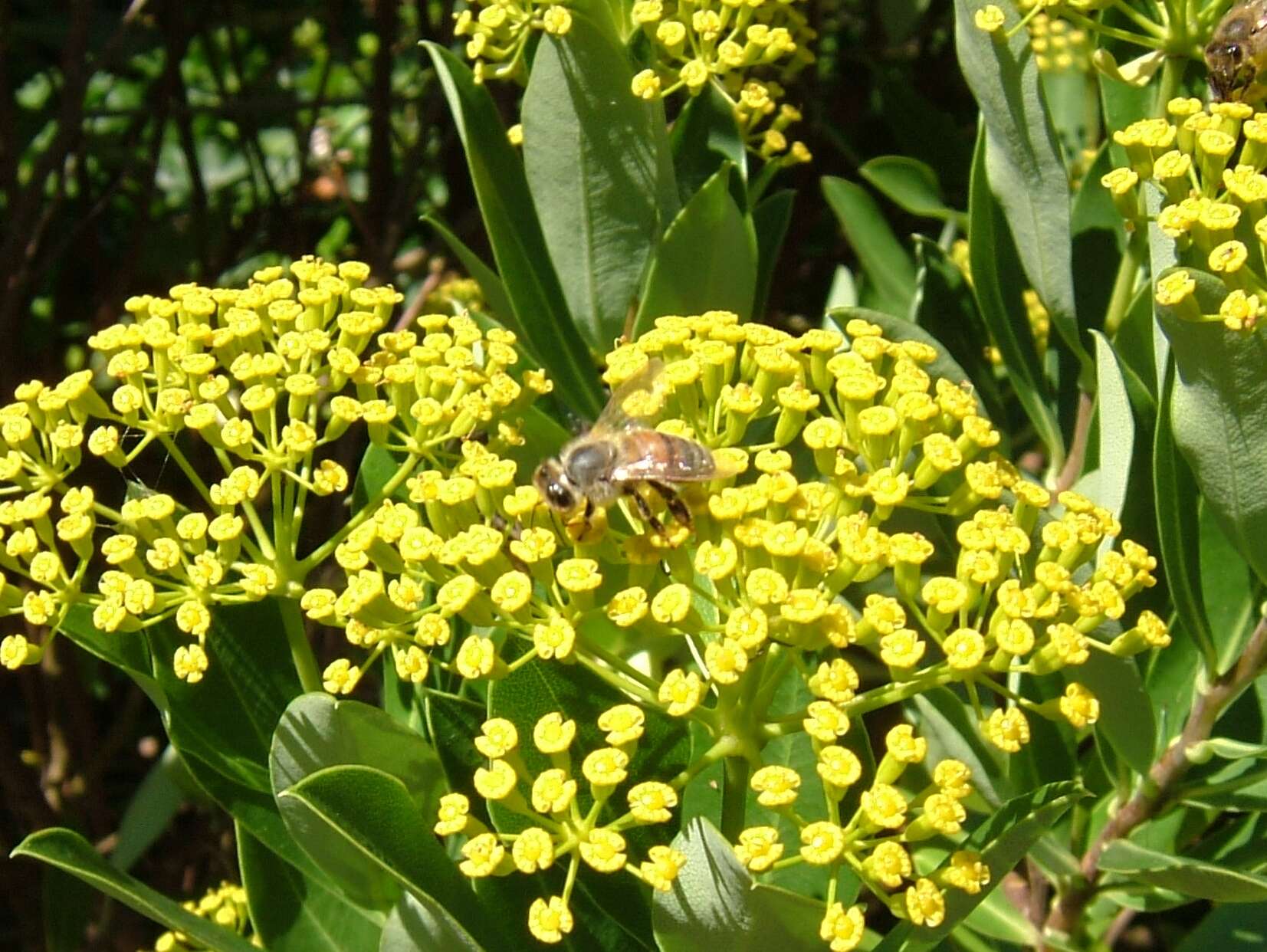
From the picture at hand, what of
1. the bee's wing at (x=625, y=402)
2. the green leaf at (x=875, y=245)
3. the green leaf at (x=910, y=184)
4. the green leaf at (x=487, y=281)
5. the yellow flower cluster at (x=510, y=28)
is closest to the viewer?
the bee's wing at (x=625, y=402)

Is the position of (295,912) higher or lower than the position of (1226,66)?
lower

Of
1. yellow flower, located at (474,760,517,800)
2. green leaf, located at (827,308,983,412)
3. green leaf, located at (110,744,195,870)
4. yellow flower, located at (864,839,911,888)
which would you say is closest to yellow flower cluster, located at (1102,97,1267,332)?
green leaf, located at (827,308,983,412)

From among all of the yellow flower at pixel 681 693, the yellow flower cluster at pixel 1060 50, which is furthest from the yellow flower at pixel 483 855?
the yellow flower cluster at pixel 1060 50

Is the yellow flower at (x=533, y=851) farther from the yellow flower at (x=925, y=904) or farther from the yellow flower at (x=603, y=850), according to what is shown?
the yellow flower at (x=925, y=904)

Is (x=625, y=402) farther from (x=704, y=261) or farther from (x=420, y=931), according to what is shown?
(x=420, y=931)

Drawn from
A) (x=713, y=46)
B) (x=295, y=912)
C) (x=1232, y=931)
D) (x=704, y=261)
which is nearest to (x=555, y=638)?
(x=295, y=912)

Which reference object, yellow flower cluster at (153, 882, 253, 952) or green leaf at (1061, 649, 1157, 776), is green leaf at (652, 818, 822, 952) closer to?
green leaf at (1061, 649, 1157, 776)

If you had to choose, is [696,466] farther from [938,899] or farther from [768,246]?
[768,246]
